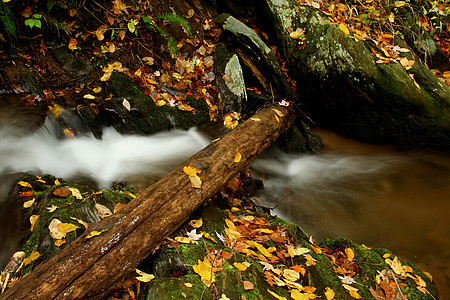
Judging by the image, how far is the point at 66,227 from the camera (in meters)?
2.37

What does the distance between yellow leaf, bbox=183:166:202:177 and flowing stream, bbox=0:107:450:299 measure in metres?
1.65

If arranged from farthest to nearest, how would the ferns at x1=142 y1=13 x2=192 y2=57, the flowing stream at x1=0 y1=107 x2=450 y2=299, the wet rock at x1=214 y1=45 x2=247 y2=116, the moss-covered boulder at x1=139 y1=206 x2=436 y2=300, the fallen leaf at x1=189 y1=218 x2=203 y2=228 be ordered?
the wet rock at x1=214 y1=45 x2=247 y2=116
the ferns at x1=142 y1=13 x2=192 y2=57
the flowing stream at x1=0 y1=107 x2=450 y2=299
the fallen leaf at x1=189 y1=218 x2=203 y2=228
the moss-covered boulder at x1=139 y1=206 x2=436 y2=300

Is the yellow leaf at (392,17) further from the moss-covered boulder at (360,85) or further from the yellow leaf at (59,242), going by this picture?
the yellow leaf at (59,242)

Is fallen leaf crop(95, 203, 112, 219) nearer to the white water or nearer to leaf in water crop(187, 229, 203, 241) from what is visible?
leaf in water crop(187, 229, 203, 241)

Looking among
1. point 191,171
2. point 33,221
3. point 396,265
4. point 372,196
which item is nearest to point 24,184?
point 33,221

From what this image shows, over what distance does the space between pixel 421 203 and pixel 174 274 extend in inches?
174

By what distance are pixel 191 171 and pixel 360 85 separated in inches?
166

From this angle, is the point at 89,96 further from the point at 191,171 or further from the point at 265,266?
the point at 265,266

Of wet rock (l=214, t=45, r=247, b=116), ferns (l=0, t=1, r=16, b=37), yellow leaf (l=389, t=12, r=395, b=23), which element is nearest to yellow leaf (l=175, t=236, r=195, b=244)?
wet rock (l=214, t=45, r=247, b=116)

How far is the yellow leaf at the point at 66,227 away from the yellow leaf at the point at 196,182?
3.83 ft

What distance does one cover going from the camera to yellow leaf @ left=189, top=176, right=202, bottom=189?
2.83 meters

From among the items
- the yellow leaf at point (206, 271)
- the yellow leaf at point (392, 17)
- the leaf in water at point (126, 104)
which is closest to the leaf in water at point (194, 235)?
the yellow leaf at point (206, 271)

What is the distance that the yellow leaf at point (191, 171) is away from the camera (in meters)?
2.91

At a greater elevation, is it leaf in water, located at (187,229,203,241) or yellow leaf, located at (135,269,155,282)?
leaf in water, located at (187,229,203,241)
